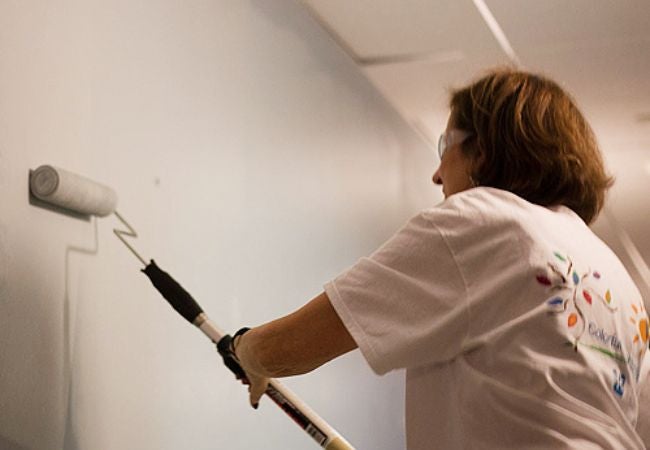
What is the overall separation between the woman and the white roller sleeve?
11.6 inches

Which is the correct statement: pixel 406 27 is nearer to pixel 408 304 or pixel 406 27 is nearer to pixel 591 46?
pixel 591 46

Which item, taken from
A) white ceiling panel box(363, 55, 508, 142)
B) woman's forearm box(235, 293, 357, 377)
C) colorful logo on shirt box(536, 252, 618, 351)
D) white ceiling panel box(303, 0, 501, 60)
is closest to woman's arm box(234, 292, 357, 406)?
woman's forearm box(235, 293, 357, 377)

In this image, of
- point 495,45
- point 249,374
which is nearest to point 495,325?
point 249,374

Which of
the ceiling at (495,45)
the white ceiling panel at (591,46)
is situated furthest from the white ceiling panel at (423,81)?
the white ceiling panel at (591,46)

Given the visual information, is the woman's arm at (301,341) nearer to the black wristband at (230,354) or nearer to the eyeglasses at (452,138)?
the black wristband at (230,354)

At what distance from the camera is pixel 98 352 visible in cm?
135

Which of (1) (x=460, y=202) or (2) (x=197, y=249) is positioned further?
(2) (x=197, y=249)

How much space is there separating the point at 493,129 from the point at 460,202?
18 centimetres

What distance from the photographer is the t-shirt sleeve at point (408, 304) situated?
3.59 ft

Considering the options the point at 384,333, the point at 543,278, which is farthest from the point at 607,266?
the point at 384,333

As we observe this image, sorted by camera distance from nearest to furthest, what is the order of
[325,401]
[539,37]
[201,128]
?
[201,128]
[325,401]
[539,37]

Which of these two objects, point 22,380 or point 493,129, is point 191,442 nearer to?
point 22,380

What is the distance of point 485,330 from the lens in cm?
111

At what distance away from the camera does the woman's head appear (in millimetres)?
1247
